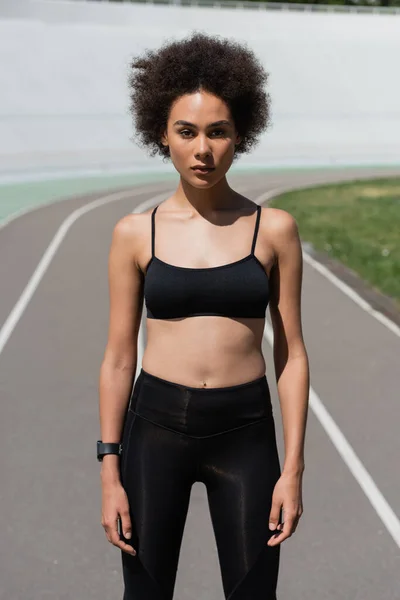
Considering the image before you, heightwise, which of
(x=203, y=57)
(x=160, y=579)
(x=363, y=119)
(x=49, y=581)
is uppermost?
(x=203, y=57)

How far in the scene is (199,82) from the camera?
138 inches

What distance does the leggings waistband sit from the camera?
3543 millimetres

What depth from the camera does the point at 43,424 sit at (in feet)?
31.7

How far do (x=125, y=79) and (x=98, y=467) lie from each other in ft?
158

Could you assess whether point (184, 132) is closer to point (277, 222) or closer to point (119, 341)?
point (277, 222)

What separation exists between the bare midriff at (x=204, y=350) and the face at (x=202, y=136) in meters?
0.47

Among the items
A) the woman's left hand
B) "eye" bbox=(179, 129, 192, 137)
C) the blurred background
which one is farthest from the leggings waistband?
the blurred background

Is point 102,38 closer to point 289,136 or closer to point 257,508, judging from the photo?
point 289,136

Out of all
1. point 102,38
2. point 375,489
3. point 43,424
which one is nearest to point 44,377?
point 43,424

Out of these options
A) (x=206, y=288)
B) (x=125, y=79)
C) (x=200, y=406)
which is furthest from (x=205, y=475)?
(x=125, y=79)

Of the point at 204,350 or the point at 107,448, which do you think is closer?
the point at 204,350

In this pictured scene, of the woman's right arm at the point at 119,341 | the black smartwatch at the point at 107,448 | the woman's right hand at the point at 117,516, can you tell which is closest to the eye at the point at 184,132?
the woman's right arm at the point at 119,341

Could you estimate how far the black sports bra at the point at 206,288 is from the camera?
11.3 feet

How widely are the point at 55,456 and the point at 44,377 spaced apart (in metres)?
2.92
